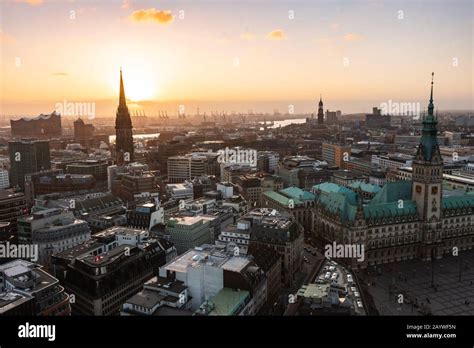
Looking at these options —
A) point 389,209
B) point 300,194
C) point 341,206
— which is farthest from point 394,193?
point 300,194

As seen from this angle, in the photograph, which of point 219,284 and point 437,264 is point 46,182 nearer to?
point 219,284

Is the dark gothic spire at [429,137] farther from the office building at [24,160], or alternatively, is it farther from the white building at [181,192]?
the office building at [24,160]

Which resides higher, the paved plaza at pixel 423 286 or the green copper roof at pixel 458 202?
Result: the green copper roof at pixel 458 202

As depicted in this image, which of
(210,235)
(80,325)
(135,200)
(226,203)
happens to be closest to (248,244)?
(210,235)

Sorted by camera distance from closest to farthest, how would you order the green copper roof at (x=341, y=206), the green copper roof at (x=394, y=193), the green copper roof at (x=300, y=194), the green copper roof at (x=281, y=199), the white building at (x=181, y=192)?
the green copper roof at (x=341, y=206), the green copper roof at (x=394, y=193), the green copper roof at (x=281, y=199), the green copper roof at (x=300, y=194), the white building at (x=181, y=192)

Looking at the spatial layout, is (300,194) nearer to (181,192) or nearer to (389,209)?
(389,209)

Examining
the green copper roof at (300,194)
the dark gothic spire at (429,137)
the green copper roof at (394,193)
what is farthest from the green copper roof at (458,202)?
the green copper roof at (300,194)
